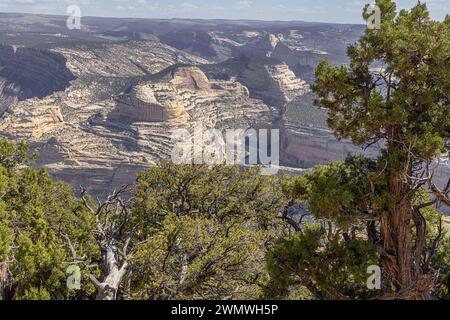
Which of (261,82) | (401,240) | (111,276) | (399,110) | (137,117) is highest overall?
(399,110)

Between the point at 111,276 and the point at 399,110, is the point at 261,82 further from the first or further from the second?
the point at 399,110

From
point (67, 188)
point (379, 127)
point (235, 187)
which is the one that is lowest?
point (67, 188)

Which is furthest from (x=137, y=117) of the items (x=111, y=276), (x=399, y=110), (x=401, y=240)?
(x=399, y=110)

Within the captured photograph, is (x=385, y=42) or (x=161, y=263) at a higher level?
(x=385, y=42)

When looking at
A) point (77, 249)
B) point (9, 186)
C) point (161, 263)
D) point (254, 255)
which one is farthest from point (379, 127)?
point (9, 186)

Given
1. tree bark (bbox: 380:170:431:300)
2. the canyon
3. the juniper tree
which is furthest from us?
the canyon

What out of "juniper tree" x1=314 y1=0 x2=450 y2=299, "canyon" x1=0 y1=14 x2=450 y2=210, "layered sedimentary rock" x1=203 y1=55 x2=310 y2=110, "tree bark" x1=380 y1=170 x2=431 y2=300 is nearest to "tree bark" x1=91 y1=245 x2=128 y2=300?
"juniper tree" x1=314 y1=0 x2=450 y2=299

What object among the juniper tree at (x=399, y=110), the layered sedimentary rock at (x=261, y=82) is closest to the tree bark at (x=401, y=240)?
the juniper tree at (x=399, y=110)

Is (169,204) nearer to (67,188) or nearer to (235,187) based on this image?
(235,187)

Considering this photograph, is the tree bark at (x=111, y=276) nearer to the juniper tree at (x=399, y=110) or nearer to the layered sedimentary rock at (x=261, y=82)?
the juniper tree at (x=399, y=110)

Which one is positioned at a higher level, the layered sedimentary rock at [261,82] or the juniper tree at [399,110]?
the juniper tree at [399,110]

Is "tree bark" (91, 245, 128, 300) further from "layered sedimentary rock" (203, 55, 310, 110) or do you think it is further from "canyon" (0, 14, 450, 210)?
"layered sedimentary rock" (203, 55, 310, 110)
